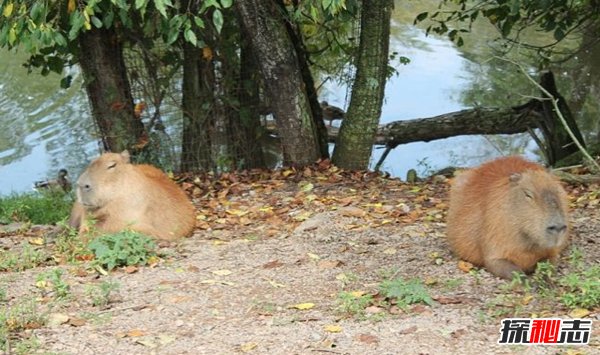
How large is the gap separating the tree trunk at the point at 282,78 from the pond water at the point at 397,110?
3.15m

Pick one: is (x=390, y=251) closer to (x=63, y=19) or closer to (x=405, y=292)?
(x=405, y=292)

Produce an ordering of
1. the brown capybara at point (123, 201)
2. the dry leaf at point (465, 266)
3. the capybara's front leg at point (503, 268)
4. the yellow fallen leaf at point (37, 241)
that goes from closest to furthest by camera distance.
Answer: the capybara's front leg at point (503, 268)
the dry leaf at point (465, 266)
the brown capybara at point (123, 201)
the yellow fallen leaf at point (37, 241)

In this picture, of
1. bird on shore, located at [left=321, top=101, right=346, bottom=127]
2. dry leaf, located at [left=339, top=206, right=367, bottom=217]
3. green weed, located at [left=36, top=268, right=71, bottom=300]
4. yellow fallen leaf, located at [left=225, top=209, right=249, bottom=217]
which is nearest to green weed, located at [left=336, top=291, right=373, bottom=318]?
green weed, located at [left=36, top=268, right=71, bottom=300]

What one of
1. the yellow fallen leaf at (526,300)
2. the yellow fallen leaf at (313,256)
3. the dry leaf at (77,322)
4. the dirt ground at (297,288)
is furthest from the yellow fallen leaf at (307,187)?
the dry leaf at (77,322)

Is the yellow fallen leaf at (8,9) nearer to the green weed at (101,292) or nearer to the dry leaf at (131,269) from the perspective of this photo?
the dry leaf at (131,269)

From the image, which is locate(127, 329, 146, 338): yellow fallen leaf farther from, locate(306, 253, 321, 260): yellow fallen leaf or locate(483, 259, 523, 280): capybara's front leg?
locate(483, 259, 523, 280): capybara's front leg

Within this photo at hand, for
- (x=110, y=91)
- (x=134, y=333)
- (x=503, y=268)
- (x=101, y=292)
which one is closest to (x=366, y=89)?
(x=110, y=91)

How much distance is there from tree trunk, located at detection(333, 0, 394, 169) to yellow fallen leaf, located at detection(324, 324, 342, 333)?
4.12 meters

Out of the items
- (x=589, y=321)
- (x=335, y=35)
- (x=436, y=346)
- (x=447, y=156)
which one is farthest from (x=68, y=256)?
(x=447, y=156)

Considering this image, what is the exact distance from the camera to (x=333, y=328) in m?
4.77

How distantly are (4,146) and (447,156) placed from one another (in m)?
7.02

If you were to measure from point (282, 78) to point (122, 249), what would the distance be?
9.99ft

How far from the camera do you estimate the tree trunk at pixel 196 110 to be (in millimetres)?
9078

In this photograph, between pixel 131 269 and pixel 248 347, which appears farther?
pixel 131 269
